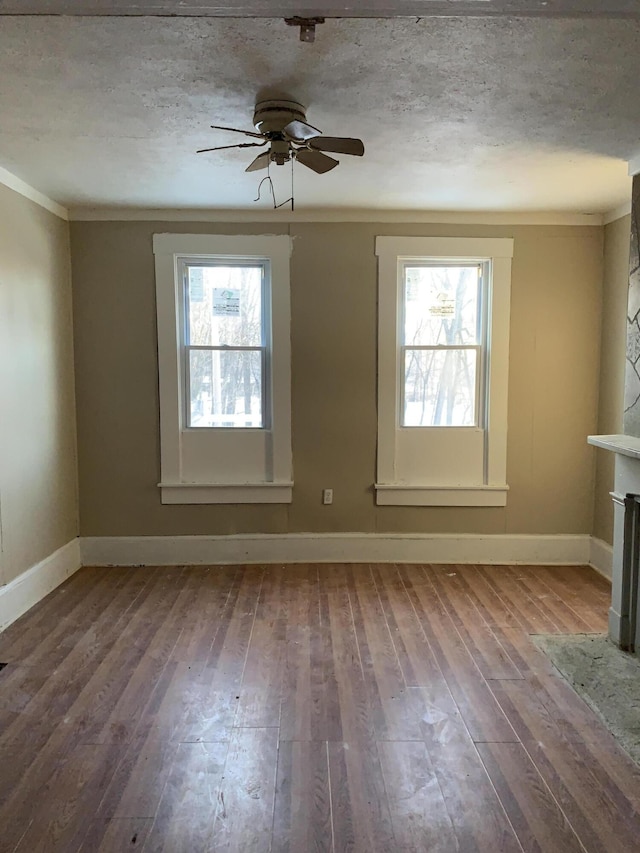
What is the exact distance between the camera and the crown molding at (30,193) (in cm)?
329

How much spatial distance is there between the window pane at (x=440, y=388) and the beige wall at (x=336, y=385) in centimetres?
31

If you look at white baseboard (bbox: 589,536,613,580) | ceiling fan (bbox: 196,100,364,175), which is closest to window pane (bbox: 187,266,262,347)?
ceiling fan (bbox: 196,100,364,175)

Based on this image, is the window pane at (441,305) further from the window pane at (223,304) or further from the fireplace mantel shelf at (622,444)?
the fireplace mantel shelf at (622,444)

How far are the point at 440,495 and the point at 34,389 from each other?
9.88 ft

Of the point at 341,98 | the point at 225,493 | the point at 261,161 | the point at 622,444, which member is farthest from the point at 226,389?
the point at 622,444

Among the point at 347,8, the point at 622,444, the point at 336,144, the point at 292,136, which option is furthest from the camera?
the point at 622,444

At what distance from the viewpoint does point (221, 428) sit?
4.29 m

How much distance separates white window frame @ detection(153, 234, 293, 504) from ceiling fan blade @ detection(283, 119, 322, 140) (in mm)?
1782

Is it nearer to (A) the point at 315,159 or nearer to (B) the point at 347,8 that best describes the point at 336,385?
(A) the point at 315,159

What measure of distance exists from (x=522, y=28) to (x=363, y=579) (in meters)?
3.28

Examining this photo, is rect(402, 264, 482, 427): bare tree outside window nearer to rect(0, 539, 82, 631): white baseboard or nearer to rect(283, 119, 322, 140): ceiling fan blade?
rect(283, 119, 322, 140): ceiling fan blade

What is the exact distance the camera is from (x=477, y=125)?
2570 mm

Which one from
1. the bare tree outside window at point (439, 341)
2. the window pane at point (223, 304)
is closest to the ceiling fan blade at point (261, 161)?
the window pane at point (223, 304)

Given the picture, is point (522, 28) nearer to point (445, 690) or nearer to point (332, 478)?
point (445, 690)
